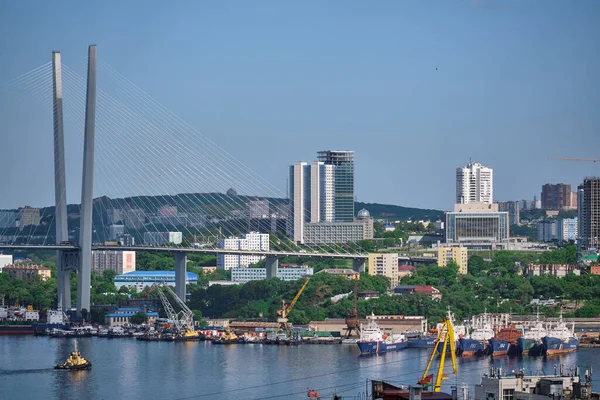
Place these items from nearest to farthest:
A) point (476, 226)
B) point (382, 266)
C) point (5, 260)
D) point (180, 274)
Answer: point (180, 274)
point (382, 266)
point (5, 260)
point (476, 226)

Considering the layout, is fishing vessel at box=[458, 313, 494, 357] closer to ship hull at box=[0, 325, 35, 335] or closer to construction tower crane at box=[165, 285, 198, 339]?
construction tower crane at box=[165, 285, 198, 339]

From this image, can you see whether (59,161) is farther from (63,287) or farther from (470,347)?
(470,347)

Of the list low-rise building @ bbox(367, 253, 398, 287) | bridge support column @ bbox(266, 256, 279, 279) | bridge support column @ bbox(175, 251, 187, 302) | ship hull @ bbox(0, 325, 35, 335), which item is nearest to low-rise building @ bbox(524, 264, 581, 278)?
low-rise building @ bbox(367, 253, 398, 287)

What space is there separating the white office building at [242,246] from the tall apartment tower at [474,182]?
998cm

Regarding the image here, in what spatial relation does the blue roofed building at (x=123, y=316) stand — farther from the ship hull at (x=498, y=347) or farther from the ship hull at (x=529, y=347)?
the ship hull at (x=529, y=347)

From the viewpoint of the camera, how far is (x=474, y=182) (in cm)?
4666

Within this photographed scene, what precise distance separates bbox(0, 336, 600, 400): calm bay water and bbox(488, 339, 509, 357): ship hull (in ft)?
1.80

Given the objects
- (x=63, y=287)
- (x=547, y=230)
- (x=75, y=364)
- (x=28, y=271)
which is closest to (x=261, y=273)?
(x=28, y=271)

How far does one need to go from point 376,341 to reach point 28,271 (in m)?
12.9

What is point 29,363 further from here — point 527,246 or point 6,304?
point 527,246

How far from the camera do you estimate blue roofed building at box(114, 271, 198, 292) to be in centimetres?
3350

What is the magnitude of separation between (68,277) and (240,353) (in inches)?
221

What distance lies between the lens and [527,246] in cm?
4169

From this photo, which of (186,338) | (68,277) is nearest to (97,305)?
(68,277)
